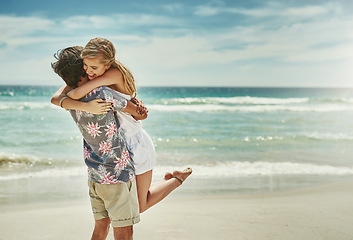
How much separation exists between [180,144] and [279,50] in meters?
27.9

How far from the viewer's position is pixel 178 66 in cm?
4188

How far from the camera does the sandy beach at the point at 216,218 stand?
355 cm

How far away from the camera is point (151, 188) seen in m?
2.58

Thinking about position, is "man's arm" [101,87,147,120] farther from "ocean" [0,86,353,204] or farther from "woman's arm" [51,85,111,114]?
"ocean" [0,86,353,204]

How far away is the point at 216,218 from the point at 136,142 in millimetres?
2085

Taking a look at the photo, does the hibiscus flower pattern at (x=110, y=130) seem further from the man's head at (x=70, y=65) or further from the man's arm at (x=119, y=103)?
the man's head at (x=70, y=65)

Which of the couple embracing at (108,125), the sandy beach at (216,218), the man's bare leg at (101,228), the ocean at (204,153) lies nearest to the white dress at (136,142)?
the couple embracing at (108,125)

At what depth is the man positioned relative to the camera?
2.07m

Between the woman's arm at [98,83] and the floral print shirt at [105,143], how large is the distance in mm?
25

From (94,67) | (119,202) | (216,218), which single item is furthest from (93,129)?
(216,218)

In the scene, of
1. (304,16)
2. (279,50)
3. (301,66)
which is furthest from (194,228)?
(301,66)

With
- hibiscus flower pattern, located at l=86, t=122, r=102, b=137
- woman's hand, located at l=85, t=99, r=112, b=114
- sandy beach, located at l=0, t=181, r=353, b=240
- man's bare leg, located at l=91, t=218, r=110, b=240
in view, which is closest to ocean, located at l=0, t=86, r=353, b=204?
sandy beach, located at l=0, t=181, r=353, b=240

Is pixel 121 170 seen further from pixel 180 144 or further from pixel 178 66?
pixel 178 66

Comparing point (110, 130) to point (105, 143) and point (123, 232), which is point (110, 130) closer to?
point (105, 143)
